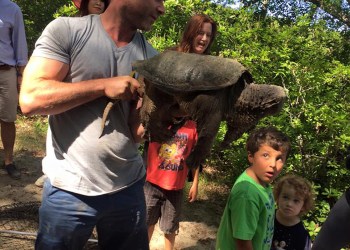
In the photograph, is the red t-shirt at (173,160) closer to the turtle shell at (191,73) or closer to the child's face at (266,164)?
the child's face at (266,164)

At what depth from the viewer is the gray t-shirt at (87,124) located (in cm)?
168

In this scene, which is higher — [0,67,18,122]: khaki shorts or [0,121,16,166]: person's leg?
[0,67,18,122]: khaki shorts

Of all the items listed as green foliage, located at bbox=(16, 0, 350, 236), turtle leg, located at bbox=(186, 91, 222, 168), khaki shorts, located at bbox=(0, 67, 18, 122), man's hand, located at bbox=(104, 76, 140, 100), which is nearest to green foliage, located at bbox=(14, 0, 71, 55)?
green foliage, located at bbox=(16, 0, 350, 236)

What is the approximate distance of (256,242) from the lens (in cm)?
225

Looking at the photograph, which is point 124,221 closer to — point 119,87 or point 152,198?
point 119,87

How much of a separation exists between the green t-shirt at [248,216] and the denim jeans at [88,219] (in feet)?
1.81

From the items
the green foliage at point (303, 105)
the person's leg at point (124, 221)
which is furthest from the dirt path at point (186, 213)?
the person's leg at point (124, 221)

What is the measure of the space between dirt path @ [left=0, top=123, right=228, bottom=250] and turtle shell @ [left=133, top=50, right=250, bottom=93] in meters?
2.31

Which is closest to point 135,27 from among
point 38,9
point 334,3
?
point 38,9

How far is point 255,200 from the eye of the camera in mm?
2178

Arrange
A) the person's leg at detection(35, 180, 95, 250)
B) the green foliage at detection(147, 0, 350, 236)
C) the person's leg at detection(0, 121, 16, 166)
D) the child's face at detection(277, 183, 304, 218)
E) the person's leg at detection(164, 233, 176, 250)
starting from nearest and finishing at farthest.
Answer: the person's leg at detection(35, 180, 95, 250) < the child's face at detection(277, 183, 304, 218) < the person's leg at detection(164, 233, 176, 250) < the green foliage at detection(147, 0, 350, 236) < the person's leg at detection(0, 121, 16, 166)

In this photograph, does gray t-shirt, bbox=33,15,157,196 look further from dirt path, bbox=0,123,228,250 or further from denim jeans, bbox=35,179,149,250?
dirt path, bbox=0,123,228,250

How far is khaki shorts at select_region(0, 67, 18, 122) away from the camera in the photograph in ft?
13.5

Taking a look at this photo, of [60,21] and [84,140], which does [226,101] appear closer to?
[84,140]
